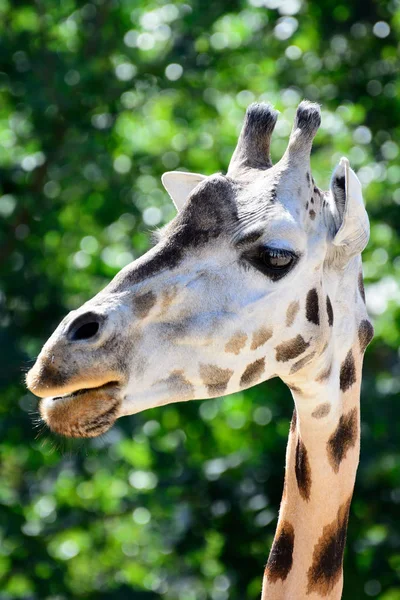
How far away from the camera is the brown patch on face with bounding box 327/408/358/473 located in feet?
10.00

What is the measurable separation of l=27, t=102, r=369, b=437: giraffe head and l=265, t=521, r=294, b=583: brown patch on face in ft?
1.61

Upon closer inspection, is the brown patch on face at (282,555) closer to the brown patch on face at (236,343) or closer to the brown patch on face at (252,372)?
the brown patch on face at (252,372)

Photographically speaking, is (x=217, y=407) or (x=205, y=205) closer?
(x=205, y=205)

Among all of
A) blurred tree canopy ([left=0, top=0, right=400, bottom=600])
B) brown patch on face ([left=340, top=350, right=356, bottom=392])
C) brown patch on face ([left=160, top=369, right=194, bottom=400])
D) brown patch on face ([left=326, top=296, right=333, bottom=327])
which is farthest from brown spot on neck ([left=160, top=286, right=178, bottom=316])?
blurred tree canopy ([left=0, top=0, right=400, bottom=600])

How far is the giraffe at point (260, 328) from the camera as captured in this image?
260 cm

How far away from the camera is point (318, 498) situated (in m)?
3.03

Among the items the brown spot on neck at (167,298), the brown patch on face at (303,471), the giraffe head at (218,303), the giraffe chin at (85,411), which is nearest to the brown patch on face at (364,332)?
the giraffe head at (218,303)

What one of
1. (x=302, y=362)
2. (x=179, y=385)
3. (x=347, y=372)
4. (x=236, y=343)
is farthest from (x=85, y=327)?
(x=347, y=372)

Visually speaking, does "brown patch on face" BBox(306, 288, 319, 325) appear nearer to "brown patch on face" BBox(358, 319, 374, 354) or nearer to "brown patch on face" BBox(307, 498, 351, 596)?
"brown patch on face" BBox(358, 319, 374, 354)

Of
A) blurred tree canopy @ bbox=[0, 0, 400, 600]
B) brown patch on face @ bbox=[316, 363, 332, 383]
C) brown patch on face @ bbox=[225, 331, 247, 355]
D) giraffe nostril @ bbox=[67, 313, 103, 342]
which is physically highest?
giraffe nostril @ bbox=[67, 313, 103, 342]

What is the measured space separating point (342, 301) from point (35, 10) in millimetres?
6415

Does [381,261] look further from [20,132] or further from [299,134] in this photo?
[299,134]

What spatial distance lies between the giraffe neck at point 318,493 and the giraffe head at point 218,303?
144mm

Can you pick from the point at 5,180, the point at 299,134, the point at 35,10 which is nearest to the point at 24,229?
the point at 5,180
